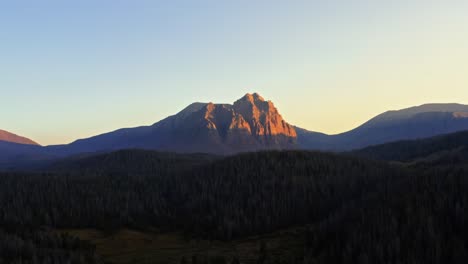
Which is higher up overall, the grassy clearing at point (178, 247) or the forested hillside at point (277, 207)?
the forested hillside at point (277, 207)

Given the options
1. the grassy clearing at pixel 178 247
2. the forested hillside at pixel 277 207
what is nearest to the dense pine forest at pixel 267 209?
the forested hillside at pixel 277 207

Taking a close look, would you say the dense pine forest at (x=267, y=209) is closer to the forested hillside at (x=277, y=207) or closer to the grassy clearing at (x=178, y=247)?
the forested hillside at (x=277, y=207)

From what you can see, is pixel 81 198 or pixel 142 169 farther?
pixel 142 169

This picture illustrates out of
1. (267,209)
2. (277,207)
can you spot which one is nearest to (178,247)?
(267,209)

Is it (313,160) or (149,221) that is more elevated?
(313,160)

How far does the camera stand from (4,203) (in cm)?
9244

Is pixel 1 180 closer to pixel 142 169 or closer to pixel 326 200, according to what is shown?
pixel 142 169

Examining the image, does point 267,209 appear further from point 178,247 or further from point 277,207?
point 178,247

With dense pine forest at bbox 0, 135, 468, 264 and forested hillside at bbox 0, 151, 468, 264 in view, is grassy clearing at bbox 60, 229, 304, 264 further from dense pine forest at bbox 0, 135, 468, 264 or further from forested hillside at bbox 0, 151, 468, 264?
dense pine forest at bbox 0, 135, 468, 264

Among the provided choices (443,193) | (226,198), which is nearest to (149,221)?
(226,198)

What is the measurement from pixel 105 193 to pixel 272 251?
211ft

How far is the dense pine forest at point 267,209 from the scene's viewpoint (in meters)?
→ 39.1

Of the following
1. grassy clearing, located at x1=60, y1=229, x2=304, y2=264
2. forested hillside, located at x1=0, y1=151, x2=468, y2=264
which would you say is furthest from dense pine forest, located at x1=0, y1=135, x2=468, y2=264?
grassy clearing, located at x1=60, y1=229, x2=304, y2=264

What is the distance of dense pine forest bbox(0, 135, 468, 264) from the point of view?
128 feet
